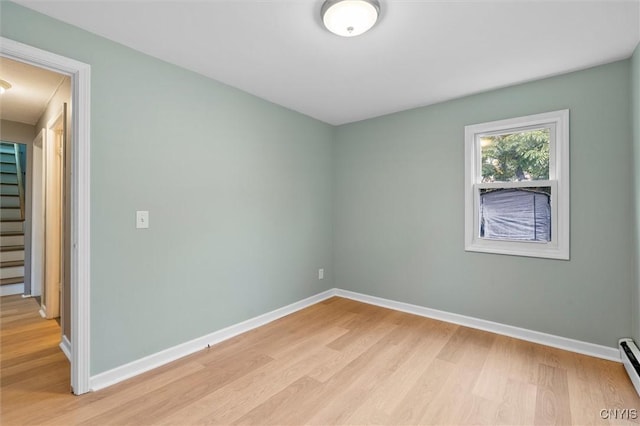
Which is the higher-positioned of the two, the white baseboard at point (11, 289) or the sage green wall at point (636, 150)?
the sage green wall at point (636, 150)

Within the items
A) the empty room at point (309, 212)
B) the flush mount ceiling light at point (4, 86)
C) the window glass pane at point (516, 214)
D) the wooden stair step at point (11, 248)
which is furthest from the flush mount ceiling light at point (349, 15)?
the wooden stair step at point (11, 248)

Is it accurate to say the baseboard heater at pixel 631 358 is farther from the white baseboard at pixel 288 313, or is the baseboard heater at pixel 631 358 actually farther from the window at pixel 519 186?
the window at pixel 519 186

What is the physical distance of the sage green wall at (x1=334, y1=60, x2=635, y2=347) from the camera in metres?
2.30

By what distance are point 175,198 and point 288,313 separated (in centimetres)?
183

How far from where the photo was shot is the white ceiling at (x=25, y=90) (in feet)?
7.72

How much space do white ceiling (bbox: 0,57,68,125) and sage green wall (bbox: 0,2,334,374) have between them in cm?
81

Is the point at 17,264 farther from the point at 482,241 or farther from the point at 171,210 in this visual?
the point at 482,241

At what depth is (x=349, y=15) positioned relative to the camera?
1657 millimetres

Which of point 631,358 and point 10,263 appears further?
point 10,263

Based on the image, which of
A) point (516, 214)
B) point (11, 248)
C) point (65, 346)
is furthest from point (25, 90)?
point (516, 214)

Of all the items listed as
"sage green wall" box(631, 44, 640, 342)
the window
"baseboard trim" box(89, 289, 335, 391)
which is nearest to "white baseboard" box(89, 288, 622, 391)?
"baseboard trim" box(89, 289, 335, 391)

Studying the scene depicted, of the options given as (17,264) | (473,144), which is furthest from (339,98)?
(17,264)

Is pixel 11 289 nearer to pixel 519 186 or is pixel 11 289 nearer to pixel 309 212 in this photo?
pixel 309 212

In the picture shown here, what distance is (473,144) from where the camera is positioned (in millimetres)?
2969
